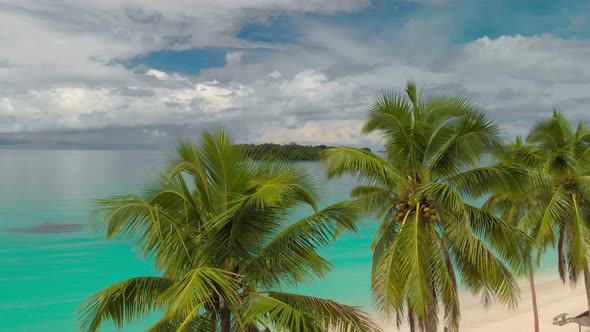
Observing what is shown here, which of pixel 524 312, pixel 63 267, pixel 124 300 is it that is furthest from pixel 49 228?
pixel 124 300

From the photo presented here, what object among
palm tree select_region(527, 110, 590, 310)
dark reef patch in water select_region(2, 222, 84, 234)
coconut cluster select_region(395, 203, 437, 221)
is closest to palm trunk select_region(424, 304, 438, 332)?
coconut cluster select_region(395, 203, 437, 221)

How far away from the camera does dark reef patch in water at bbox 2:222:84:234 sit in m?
53.4

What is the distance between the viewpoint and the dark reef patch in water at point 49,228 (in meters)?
53.4

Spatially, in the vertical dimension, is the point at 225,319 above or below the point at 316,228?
below

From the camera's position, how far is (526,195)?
14.0 metres

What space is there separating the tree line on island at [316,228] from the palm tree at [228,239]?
0.02m

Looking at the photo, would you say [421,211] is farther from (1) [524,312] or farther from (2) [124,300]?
(1) [524,312]

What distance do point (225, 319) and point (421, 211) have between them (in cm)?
495

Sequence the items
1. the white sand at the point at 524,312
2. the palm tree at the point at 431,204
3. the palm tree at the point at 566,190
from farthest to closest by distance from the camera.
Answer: the white sand at the point at 524,312, the palm tree at the point at 566,190, the palm tree at the point at 431,204

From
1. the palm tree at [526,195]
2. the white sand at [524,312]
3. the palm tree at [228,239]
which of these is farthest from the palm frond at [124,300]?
the white sand at [524,312]

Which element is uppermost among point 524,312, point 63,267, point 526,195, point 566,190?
point 526,195

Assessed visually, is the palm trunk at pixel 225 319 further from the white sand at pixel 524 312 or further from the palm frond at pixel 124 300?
the white sand at pixel 524 312

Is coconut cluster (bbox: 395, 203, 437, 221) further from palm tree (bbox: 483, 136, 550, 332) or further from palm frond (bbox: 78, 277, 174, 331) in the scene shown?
palm frond (bbox: 78, 277, 174, 331)

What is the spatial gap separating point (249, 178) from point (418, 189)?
4114mm
